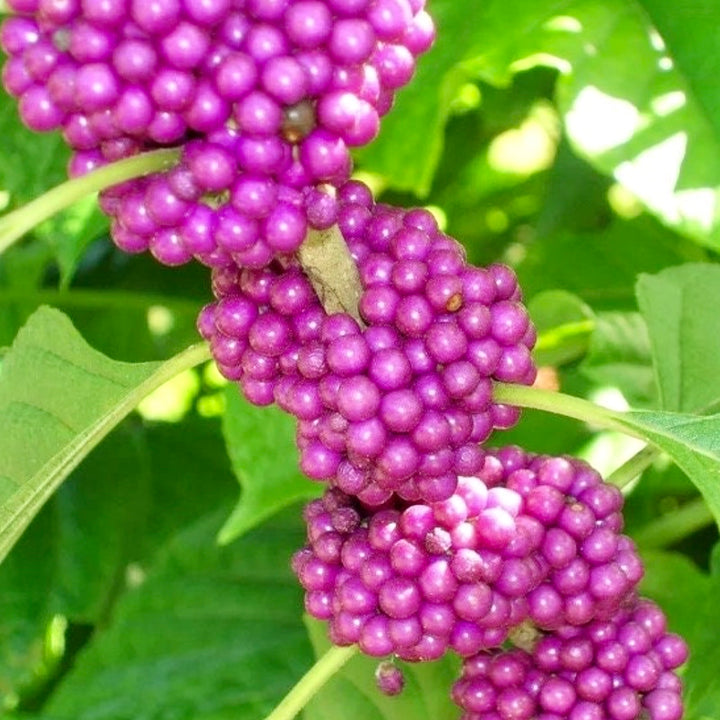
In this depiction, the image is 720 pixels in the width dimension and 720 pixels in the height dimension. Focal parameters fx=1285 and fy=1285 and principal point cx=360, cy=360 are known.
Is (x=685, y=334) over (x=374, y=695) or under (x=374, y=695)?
over

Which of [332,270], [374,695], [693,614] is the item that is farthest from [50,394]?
[693,614]

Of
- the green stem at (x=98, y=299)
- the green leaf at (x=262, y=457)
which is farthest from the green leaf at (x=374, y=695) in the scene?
the green stem at (x=98, y=299)

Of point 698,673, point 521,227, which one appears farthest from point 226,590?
point 521,227

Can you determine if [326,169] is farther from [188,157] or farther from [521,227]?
[521,227]

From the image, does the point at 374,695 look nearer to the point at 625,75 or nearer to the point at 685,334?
the point at 685,334

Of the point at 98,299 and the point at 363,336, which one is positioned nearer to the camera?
the point at 363,336

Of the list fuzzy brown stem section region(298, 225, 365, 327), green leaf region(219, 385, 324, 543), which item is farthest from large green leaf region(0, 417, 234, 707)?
fuzzy brown stem section region(298, 225, 365, 327)
